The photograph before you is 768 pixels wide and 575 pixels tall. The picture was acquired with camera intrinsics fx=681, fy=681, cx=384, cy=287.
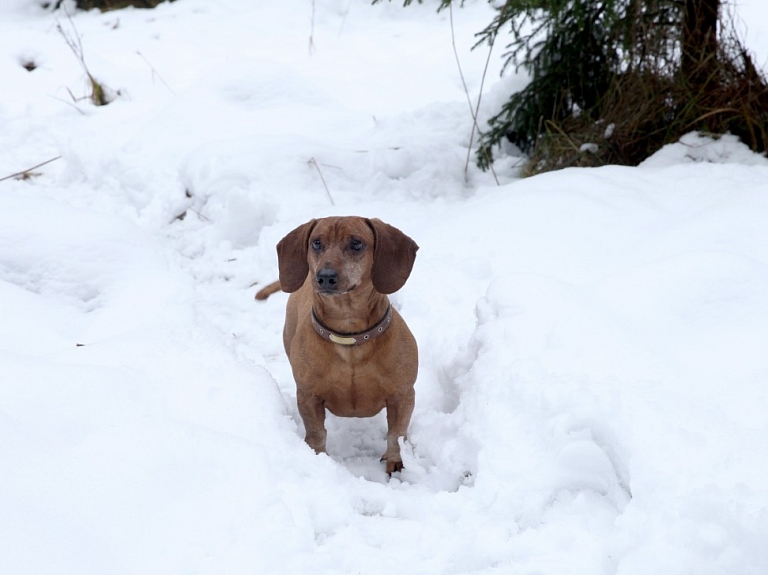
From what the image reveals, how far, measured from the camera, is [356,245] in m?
2.77

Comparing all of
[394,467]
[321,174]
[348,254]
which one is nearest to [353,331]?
[348,254]

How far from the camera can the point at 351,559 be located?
2074mm

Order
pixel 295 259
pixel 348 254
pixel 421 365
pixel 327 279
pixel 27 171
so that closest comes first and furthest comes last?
pixel 327 279
pixel 348 254
pixel 295 259
pixel 421 365
pixel 27 171

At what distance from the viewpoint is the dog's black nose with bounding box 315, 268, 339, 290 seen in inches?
100

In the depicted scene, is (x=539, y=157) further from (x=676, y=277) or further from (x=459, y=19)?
(x=459, y=19)

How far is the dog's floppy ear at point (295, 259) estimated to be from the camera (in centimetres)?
293

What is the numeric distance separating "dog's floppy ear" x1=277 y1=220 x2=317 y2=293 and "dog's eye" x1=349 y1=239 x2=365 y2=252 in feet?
0.84

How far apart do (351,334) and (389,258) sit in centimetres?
35

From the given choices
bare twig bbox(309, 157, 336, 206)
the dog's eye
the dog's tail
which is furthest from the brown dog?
bare twig bbox(309, 157, 336, 206)

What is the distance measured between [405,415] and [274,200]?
112 inches

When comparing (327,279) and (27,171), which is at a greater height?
(327,279)

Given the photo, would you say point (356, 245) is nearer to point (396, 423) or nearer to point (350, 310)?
point (350, 310)

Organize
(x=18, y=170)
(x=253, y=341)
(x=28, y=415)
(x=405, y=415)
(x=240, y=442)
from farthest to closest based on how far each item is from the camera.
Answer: (x=18, y=170) → (x=253, y=341) → (x=405, y=415) → (x=240, y=442) → (x=28, y=415)

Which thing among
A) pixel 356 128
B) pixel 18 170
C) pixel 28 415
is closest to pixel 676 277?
pixel 28 415
